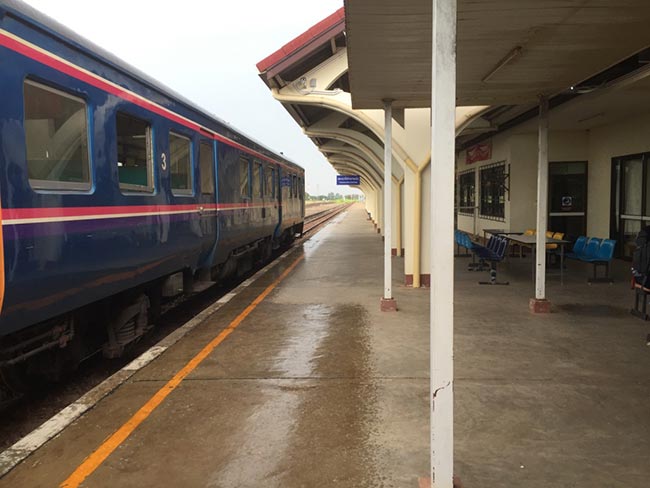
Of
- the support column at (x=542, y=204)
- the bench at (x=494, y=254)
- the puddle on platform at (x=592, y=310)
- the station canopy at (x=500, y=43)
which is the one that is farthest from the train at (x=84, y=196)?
the puddle on platform at (x=592, y=310)

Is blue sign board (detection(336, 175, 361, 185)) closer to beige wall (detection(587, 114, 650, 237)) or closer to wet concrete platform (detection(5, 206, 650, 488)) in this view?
beige wall (detection(587, 114, 650, 237))

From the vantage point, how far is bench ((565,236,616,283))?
8.97 metres

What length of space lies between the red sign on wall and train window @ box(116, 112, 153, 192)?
11260 mm

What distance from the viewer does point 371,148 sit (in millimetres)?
12453

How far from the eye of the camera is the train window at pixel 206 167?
7447mm

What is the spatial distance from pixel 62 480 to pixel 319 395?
188 centimetres

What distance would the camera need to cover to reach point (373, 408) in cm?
402

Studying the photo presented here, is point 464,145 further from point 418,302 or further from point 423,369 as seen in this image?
point 423,369

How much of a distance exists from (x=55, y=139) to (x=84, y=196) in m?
0.46

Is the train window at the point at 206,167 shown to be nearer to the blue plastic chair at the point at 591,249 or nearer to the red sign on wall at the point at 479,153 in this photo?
the blue plastic chair at the point at 591,249

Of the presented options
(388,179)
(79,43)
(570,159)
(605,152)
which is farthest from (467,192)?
(79,43)

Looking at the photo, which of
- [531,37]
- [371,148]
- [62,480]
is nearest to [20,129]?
[62,480]

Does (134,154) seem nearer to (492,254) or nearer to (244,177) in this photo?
(244,177)

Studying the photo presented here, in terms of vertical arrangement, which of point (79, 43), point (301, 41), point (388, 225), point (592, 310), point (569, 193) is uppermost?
point (301, 41)
